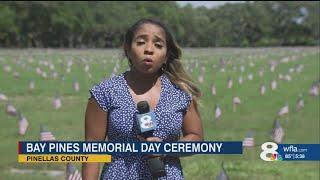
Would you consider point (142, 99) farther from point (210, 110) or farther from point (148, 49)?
point (210, 110)

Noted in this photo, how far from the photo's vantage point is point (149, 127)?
2432 millimetres

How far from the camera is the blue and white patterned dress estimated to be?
252 cm

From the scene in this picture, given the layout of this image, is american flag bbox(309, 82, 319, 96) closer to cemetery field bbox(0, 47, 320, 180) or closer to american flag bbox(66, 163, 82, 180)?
cemetery field bbox(0, 47, 320, 180)

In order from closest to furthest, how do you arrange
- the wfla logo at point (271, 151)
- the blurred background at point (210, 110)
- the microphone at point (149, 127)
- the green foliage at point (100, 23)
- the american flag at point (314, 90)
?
the microphone at point (149, 127)
the wfla logo at point (271, 151)
the blurred background at point (210, 110)
the american flag at point (314, 90)
the green foliage at point (100, 23)

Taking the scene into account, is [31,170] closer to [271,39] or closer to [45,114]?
[45,114]

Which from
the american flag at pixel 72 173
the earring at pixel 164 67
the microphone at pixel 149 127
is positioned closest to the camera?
the microphone at pixel 149 127

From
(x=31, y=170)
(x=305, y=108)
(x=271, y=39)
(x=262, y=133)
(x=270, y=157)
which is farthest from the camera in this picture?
(x=271, y=39)

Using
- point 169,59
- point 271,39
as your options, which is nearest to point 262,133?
point 169,59

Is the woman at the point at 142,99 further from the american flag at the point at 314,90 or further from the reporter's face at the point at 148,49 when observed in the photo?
the american flag at the point at 314,90

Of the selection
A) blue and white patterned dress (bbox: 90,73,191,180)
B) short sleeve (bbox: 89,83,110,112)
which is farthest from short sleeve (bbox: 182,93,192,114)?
short sleeve (bbox: 89,83,110,112)

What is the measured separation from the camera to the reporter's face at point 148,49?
259 cm

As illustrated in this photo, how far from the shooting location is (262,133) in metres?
9.30

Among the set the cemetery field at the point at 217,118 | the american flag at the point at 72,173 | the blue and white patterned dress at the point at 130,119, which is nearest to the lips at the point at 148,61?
the blue and white patterned dress at the point at 130,119

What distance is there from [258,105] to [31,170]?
7.76 meters
